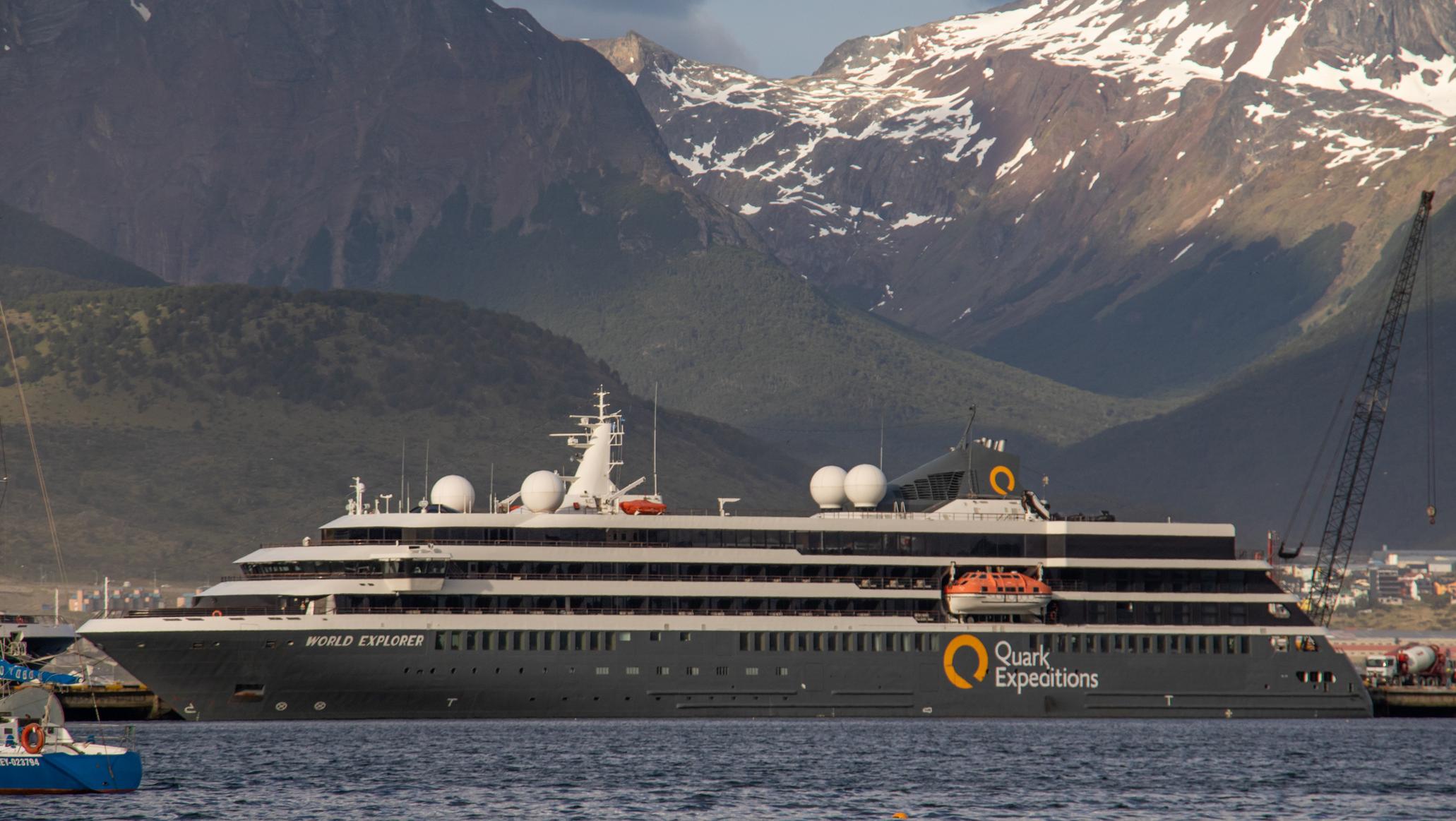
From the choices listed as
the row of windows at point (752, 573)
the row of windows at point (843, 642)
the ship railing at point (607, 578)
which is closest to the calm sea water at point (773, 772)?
the row of windows at point (843, 642)

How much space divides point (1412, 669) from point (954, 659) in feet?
124

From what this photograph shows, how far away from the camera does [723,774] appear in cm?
7425

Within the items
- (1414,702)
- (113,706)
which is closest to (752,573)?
(113,706)

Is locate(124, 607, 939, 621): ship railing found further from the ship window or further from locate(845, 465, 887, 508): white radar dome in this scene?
the ship window

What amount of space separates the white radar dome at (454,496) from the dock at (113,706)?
676 inches

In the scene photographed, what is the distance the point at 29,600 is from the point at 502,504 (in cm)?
11648

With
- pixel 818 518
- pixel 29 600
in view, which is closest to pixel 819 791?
pixel 818 518

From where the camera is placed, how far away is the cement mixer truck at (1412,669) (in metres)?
121

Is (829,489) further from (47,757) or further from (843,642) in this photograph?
(47,757)

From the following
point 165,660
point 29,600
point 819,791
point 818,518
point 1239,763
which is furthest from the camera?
point 29,600

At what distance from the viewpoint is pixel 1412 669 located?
121 metres

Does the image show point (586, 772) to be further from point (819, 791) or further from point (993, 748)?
point (993, 748)

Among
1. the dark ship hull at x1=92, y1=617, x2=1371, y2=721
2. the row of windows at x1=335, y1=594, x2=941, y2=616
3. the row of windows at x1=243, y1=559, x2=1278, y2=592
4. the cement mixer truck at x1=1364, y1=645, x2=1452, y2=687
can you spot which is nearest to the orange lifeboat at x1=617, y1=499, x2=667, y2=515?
the row of windows at x1=243, y1=559, x2=1278, y2=592

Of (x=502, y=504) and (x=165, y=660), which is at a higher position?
(x=502, y=504)
